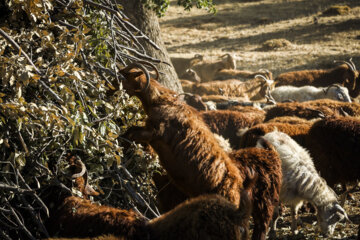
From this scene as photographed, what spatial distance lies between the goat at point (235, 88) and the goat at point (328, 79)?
0.52 m

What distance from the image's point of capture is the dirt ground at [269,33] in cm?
1814

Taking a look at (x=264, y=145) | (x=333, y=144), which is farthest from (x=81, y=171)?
(x=333, y=144)

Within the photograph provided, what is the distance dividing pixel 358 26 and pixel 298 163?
17.5 meters

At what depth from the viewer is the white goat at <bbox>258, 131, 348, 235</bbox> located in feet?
18.7

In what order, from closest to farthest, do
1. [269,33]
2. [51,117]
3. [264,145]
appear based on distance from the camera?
[51,117] → [264,145] → [269,33]

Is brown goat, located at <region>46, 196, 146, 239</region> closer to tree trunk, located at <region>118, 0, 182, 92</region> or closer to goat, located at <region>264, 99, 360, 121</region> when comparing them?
tree trunk, located at <region>118, 0, 182, 92</region>

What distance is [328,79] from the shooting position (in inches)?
548

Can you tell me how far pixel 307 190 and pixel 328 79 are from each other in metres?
8.97

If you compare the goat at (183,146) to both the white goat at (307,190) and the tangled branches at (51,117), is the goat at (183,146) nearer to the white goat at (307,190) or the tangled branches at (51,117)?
the tangled branches at (51,117)

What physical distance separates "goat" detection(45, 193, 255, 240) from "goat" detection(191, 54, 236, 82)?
1413 centimetres

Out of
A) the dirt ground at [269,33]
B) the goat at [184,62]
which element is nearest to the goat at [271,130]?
the dirt ground at [269,33]

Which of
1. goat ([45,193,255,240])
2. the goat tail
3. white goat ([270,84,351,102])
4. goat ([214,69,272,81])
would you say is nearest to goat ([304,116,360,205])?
the goat tail

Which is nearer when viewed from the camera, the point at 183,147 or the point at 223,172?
the point at 183,147

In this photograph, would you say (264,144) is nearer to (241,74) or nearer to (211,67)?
(241,74)
